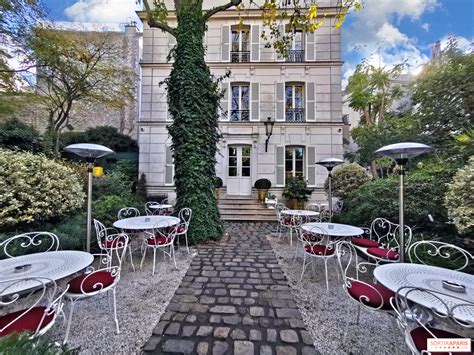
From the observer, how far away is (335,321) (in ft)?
6.98

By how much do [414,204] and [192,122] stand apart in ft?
15.8

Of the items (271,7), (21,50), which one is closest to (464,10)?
(271,7)

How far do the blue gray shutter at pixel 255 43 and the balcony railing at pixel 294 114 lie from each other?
2658 mm

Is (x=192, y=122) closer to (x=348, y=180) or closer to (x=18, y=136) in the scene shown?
(x=348, y=180)

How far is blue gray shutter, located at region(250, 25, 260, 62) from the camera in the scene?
29.1 feet

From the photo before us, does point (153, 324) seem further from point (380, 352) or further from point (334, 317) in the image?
point (380, 352)

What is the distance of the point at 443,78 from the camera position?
6219mm

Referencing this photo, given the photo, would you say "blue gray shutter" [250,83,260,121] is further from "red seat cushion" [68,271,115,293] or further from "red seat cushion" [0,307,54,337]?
"red seat cushion" [0,307,54,337]

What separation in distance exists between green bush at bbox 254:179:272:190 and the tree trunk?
147 inches

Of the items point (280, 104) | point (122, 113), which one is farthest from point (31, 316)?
point (122, 113)

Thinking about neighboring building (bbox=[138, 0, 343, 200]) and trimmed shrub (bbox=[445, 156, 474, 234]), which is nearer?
trimmed shrub (bbox=[445, 156, 474, 234])

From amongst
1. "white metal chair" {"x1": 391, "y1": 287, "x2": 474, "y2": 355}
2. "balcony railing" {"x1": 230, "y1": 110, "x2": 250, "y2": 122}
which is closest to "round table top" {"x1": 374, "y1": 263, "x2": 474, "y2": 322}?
"white metal chair" {"x1": 391, "y1": 287, "x2": 474, "y2": 355}

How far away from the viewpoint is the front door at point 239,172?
8.85 m

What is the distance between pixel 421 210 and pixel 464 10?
273 inches
